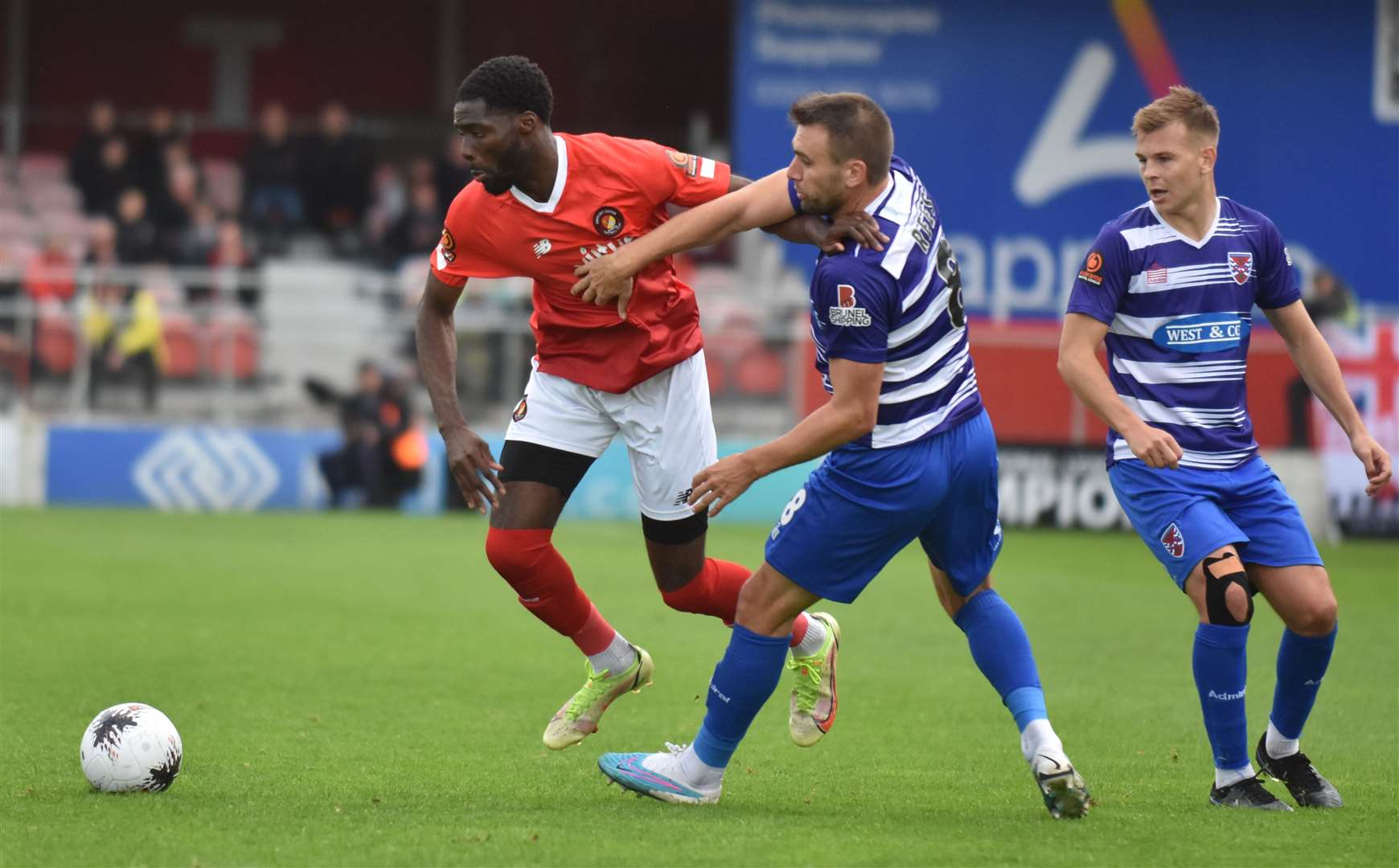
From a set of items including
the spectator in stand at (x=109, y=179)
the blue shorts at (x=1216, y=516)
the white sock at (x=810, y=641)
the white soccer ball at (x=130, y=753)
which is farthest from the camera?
the spectator in stand at (x=109, y=179)

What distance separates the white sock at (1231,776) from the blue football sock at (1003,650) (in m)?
0.70

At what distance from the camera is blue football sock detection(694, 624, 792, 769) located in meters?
5.69

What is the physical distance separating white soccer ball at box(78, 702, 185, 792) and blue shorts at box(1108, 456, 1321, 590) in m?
3.27

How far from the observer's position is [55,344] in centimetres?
1769

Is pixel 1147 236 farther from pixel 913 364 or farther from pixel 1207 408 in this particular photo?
pixel 913 364

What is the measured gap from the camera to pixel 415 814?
18.2 ft

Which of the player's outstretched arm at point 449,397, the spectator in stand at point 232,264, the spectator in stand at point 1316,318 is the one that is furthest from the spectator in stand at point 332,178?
the player's outstretched arm at point 449,397

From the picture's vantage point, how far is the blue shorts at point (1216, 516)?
5.88m

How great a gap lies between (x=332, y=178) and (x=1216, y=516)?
16296 millimetres

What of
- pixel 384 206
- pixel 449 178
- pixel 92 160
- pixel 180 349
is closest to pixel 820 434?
pixel 180 349

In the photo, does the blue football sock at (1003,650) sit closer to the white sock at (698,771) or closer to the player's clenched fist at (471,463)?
the white sock at (698,771)

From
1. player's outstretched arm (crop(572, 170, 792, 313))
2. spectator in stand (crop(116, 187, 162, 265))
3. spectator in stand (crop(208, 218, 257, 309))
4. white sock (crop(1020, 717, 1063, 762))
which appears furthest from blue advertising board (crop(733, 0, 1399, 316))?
white sock (crop(1020, 717, 1063, 762))

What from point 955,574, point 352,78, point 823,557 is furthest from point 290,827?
point 352,78

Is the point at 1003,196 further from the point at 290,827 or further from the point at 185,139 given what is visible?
the point at 290,827
